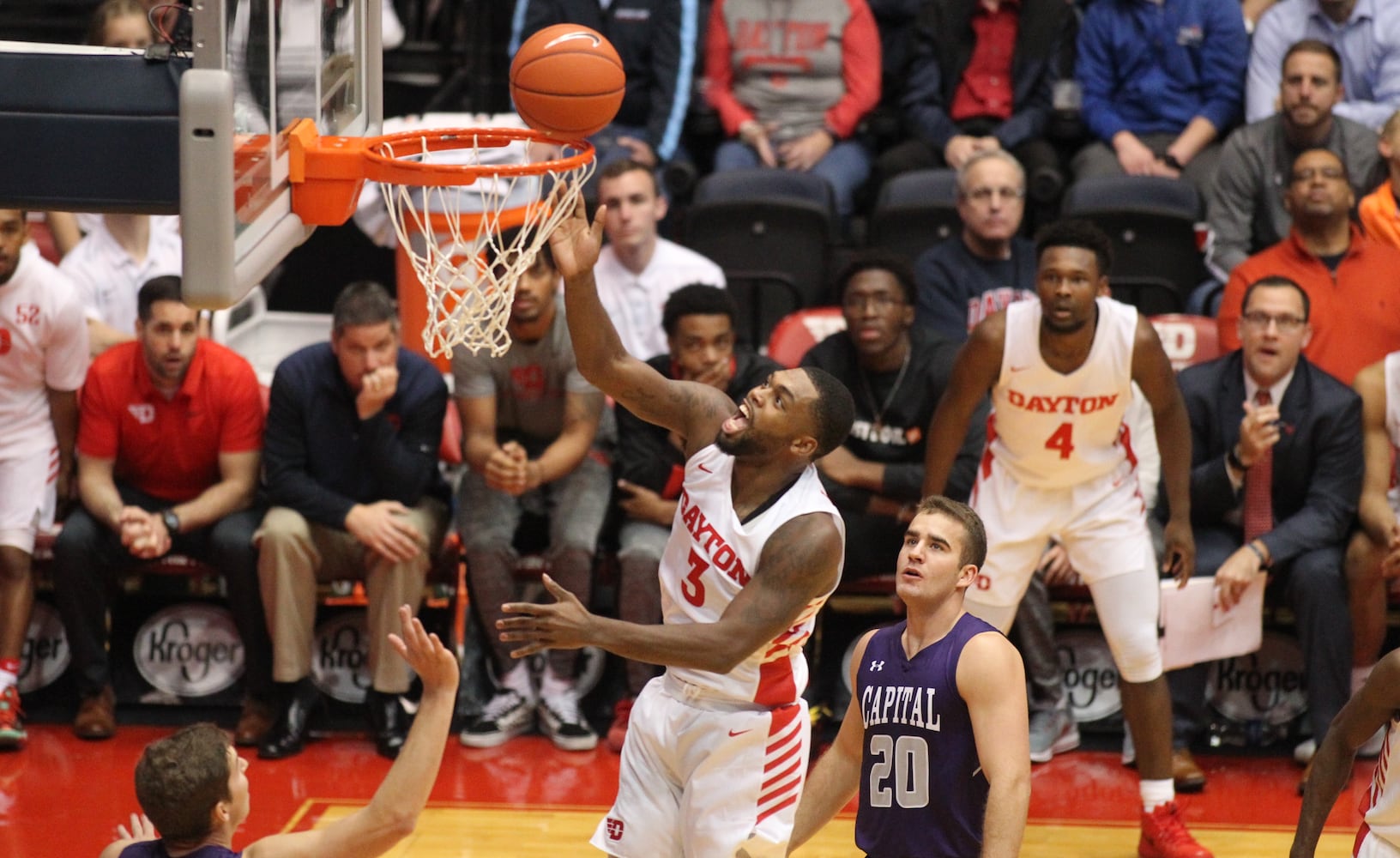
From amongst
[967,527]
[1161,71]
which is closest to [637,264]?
[1161,71]

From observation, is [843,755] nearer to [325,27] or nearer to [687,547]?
[687,547]

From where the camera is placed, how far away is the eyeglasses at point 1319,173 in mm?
7246

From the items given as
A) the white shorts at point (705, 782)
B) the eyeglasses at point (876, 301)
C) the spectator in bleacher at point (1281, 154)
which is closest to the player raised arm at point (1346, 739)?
the white shorts at point (705, 782)

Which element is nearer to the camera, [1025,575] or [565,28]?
[565,28]

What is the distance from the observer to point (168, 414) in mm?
6875

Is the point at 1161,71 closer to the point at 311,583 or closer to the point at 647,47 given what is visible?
the point at 647,47

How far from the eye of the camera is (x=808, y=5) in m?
8.91

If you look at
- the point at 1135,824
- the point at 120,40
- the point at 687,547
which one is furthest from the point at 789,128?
the point at 687,547

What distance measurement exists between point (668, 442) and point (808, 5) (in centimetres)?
300

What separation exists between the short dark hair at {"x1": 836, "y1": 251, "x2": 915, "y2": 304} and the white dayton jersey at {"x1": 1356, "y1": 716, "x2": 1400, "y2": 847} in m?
3.01

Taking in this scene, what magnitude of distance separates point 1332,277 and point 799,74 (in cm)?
286

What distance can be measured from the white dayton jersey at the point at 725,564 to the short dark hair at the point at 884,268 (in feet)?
8.25

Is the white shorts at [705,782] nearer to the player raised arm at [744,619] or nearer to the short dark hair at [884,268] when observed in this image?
the player raised arm at [744,619]

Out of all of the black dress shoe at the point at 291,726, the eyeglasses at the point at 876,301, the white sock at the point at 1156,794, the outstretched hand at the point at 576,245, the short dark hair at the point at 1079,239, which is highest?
the outstretched hand at the point at 576,245
